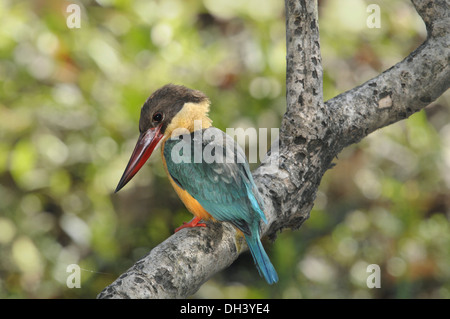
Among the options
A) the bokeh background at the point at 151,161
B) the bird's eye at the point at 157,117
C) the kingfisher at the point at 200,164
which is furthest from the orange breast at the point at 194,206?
the bokeh background at the point at 151,161

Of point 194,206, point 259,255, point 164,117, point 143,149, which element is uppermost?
point 164,117

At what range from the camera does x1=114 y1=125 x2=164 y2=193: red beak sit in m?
2.03

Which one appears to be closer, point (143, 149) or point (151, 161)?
point (143, 149)

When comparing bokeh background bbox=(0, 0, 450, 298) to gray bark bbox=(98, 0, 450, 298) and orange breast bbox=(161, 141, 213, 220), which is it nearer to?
orange breast bbox=(161, 141, 213, 220)

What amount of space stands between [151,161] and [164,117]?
84 cm

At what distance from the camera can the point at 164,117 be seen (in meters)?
2.09

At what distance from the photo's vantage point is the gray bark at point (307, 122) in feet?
5.27

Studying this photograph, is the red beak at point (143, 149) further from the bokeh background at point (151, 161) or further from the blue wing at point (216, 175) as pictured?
the bokeh background at point (151, 161)

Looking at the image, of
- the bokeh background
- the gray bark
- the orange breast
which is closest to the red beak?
the orange breast

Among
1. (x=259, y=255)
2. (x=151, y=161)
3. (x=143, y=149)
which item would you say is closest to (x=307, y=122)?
(x=259, y=255)

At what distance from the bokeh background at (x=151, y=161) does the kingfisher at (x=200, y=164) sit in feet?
2.31

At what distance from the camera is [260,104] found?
298 centimetres

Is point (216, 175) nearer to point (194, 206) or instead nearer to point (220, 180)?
point (220, 180)

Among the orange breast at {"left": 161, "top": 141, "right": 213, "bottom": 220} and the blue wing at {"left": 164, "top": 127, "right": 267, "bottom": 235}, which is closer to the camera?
the blue wing at {"left": 164, "top": 127, "right": 267, "bottom": 235}
